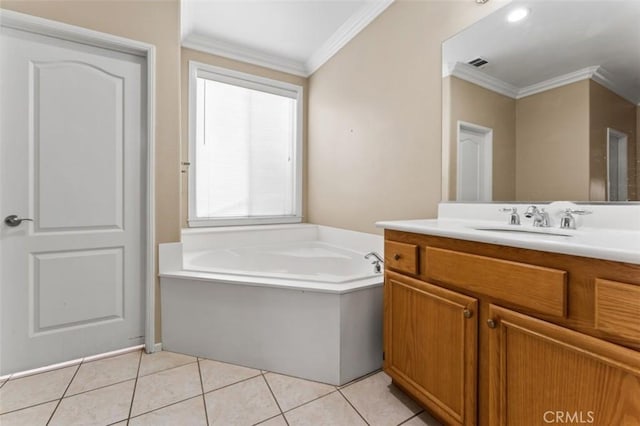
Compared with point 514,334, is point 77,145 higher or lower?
higher

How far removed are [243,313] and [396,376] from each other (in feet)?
2.96

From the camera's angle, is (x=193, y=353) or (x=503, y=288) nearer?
(x=503, y=288)

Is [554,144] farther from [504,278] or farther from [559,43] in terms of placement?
[504,278]

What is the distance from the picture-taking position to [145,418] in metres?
1.29

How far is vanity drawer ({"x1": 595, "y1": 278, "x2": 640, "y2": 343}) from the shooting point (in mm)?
669

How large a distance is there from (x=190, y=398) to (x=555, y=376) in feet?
4.96

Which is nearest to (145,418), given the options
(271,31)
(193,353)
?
(193,353)

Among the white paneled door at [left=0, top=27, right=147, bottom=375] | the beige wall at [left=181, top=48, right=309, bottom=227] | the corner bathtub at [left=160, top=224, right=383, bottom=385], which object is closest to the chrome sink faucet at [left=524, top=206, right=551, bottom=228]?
the corner bathtub at [left=160, top=224, right=383, bottom=385]

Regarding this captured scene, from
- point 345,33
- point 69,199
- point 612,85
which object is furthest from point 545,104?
point 69,199

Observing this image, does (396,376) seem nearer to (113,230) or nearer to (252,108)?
(113,230)

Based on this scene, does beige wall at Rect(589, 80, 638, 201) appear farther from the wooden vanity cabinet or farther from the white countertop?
the wooden vanity cabinet

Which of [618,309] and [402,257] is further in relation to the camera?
[402,257]

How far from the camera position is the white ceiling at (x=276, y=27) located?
2.26m

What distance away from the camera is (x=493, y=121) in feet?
5.14
